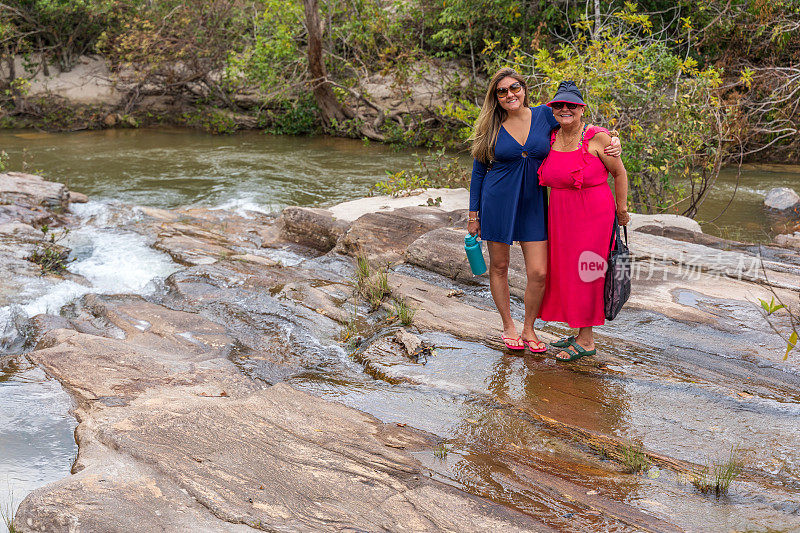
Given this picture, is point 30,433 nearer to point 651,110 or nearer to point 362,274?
point 362,274

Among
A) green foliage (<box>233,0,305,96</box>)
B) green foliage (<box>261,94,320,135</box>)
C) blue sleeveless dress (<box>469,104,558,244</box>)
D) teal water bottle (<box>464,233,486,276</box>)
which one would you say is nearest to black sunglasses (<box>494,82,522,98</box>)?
blue sleeveless dress (<box>469,104,558,244</box>)

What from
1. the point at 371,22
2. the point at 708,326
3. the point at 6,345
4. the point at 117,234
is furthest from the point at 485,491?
the point at 371,22

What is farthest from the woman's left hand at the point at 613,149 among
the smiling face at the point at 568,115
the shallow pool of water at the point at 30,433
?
the shallow pool of water at the point at 30,433

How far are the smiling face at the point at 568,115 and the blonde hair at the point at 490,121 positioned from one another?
30 cm

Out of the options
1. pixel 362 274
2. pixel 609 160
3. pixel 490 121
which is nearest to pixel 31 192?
pixel 362 274

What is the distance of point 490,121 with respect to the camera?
4.48m

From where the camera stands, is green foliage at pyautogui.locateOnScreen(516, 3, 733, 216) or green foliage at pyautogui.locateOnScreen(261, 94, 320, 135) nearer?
green foliage at pyautogui.locateOnScreen(516, 3, 733, 216)

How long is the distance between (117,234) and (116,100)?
13.2 meters

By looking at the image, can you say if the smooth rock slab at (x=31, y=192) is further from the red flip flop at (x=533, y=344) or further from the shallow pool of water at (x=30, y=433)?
the red flip flop at (x=533, y=344)

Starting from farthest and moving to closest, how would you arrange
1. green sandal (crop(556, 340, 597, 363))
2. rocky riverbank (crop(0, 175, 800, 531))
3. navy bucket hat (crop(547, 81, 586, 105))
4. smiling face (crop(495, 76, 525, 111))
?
1. green sandal (crop(556, 340, 597, 363))
2. smiling face (crop(495, 76, 525, 111))
3. navy bucket hat (crop(547, 81, 586, 105))
4. rocky riverbank (crop(0, 175, 800, 531))

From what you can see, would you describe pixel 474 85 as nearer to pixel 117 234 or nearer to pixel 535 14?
pixel 535 14

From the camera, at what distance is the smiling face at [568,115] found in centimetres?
418

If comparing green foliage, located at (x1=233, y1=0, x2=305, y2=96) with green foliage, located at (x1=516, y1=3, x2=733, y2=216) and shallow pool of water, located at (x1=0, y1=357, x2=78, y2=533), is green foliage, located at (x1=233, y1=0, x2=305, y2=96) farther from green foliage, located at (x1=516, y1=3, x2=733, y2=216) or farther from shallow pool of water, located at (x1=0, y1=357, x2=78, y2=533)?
shallow pool of water, located at (x1=0, y1=357, x2=78, y2=533)

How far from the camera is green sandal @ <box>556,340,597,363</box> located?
15.3ft
